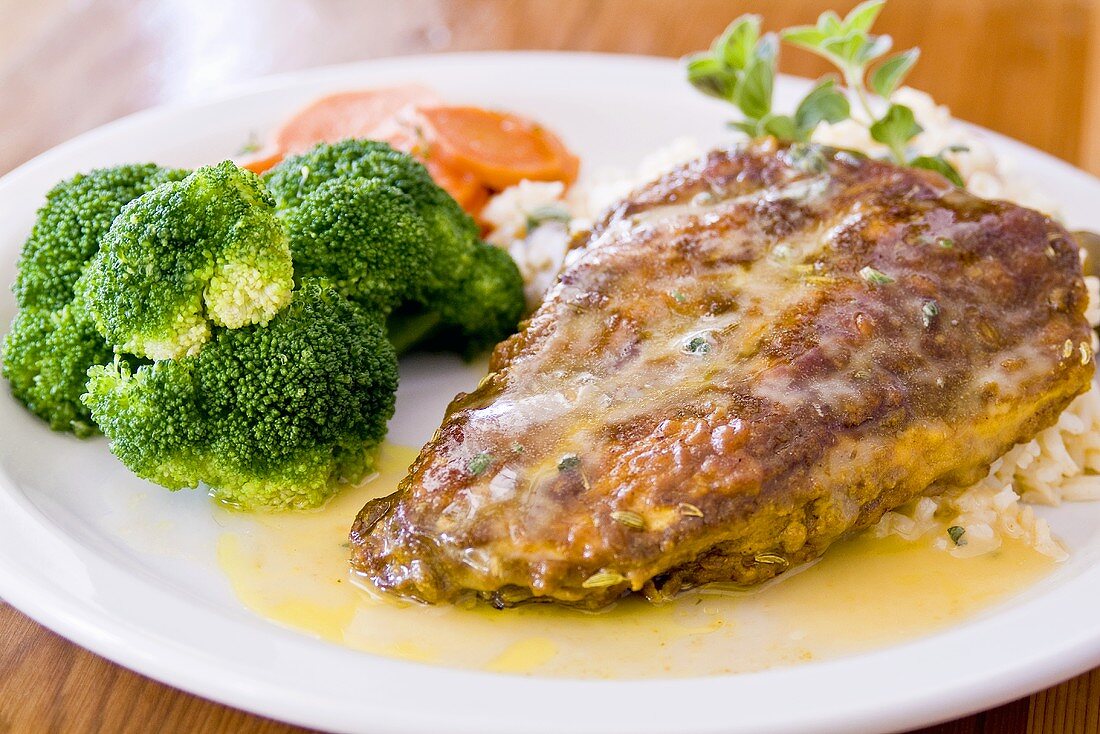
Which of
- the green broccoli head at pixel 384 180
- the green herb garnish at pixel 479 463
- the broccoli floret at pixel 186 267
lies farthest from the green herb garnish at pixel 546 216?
the green herb garnish at pixel 479 463

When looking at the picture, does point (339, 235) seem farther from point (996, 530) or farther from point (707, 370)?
point (996, 530)

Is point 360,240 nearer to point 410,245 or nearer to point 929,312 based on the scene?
point 410,245

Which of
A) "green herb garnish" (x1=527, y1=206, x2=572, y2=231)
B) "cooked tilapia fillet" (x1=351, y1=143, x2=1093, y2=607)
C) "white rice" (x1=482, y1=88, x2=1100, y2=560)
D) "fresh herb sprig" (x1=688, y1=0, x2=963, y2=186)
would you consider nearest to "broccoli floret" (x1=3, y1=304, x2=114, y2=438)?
"cooked tilapia fillet" (x1=351, y1=143, x2=1093, y2=607)

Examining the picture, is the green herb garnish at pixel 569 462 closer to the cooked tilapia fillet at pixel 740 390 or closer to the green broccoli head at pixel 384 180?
the cooked tilapia fillet at pixel 740 390

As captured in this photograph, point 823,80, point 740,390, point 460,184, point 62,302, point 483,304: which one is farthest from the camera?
point 460,184

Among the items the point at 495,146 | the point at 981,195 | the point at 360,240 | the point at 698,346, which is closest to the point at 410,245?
the point at 360,240

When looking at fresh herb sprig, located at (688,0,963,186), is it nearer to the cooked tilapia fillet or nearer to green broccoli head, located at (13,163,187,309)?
the cooked tilapia fillet
